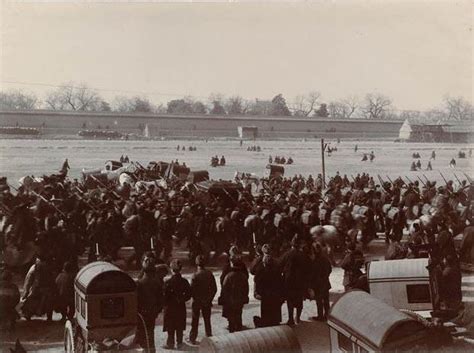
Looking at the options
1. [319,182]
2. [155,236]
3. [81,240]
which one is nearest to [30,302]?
[81,240]

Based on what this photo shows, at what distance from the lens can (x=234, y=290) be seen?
31.5ft

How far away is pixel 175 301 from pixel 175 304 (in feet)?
0.20

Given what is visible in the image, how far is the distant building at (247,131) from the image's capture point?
4419 centimetres

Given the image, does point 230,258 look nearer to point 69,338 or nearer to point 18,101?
point 69,338

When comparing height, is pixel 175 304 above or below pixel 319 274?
below

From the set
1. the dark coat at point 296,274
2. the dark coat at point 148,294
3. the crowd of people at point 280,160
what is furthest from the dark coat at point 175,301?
the crowd of people at point 280,160

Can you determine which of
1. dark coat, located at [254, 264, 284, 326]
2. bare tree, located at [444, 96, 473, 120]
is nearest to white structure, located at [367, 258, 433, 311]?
dark coat, located at [254, 264, 284, 326]

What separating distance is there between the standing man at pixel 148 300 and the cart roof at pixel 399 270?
12.1 feet

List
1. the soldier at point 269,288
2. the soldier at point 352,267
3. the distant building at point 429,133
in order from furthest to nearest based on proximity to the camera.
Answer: the distant building at point 429,133, the soldier at point 269,288, the soldier at point 352,267

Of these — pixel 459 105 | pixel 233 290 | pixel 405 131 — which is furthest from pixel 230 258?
pixel 405 131

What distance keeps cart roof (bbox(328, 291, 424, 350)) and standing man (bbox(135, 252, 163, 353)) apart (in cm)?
278

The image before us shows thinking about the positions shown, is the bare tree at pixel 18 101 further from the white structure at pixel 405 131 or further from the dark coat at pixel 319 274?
the white structure at pixel 405 131

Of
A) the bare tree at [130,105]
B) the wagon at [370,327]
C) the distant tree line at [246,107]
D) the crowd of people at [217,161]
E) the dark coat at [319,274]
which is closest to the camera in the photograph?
the wagon at [370,327]

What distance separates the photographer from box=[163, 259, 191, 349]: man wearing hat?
30.4ft
